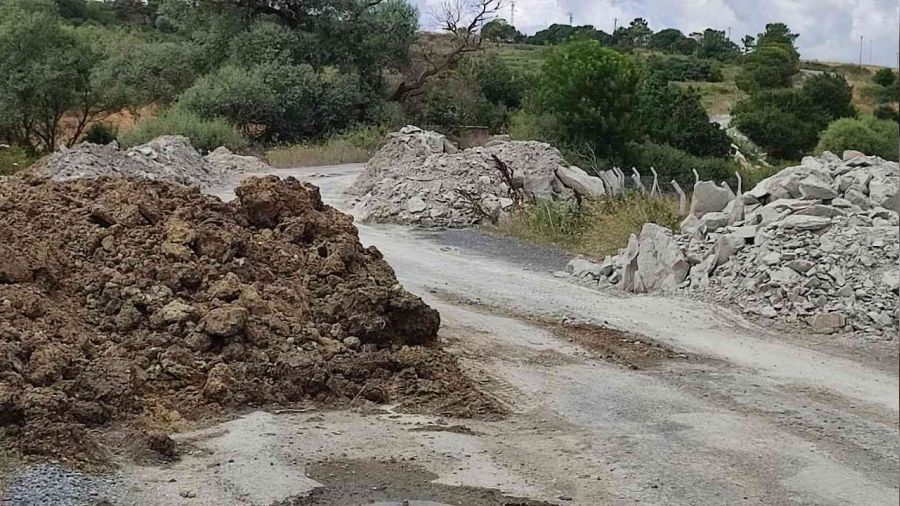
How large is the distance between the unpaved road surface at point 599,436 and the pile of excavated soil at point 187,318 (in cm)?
47

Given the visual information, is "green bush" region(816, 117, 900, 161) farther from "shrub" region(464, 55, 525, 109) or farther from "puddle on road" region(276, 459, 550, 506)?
"puddle on road" region(276, 459, 550, 506)

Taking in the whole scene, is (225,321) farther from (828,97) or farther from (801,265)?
(828,97)

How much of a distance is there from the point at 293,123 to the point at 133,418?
2965cm

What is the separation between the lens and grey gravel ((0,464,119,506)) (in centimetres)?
578

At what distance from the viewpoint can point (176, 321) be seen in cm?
850

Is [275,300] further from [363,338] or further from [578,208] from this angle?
[578,208]

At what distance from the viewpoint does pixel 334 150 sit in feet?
106

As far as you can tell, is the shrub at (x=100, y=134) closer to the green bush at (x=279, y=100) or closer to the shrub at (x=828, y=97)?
the green bush at (x=279, y=100)

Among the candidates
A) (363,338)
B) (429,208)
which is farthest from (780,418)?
(429,208)

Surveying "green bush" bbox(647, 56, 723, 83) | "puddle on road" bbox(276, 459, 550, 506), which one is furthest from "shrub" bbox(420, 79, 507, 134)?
"puddle on road" bbox(276, 459, 550, 506)

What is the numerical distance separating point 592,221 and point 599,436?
32.9 ft

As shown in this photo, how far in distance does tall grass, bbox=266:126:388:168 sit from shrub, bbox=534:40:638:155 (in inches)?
233

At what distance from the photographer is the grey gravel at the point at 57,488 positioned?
227 inches

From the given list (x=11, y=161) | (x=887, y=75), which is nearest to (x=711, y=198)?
(x=887, y=75)
